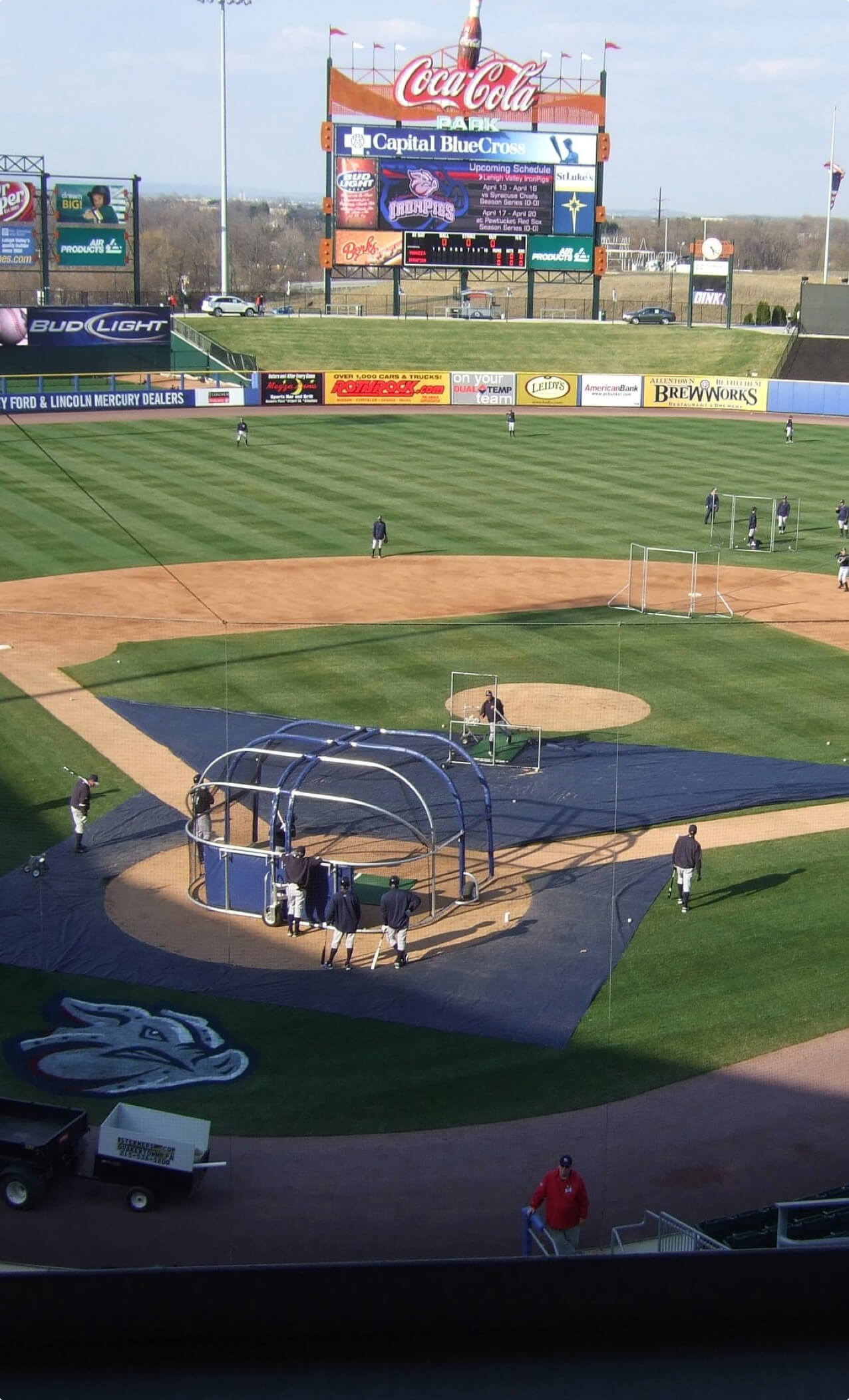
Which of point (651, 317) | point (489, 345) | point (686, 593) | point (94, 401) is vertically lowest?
point (686, 593)

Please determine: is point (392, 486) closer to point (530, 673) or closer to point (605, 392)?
point (530, 673)

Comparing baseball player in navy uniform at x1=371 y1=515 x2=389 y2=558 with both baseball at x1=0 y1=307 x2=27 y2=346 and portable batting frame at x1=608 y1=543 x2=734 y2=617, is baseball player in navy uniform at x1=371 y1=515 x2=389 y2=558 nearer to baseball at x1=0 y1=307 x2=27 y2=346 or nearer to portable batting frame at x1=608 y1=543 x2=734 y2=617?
portable batting frame at x1=608 y1=543 x2=734 y2=617

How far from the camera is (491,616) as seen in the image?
3095 centimetres

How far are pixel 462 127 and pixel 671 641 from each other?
57726 millimetres

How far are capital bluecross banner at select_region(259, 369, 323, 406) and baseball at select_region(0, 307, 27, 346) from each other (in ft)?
35.4

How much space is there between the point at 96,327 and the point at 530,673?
48.6 metres

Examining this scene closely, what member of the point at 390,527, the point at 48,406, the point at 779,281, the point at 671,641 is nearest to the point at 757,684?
the point at 671,641

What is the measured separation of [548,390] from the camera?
72.4 metres

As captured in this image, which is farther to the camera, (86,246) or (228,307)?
(228,307)

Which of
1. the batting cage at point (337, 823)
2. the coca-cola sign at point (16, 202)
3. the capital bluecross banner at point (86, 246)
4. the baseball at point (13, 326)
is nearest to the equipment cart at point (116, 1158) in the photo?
the batting cage at point (337, 823)

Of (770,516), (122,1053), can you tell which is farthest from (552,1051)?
(770,516)

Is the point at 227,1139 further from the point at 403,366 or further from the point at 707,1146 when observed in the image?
the point at 403,366

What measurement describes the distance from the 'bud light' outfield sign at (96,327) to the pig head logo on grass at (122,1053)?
57.7 metres

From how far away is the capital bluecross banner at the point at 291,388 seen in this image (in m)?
68.5
